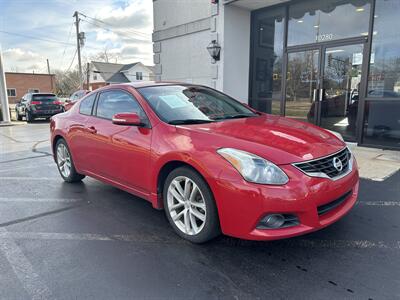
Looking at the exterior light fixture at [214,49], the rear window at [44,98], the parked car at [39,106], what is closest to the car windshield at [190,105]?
the exterior light fixture at [214,49]

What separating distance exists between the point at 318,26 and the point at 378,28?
1476mm

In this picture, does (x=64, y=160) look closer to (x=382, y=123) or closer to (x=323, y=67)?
(x=323, y=67)

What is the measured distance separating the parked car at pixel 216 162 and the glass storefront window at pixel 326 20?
4863mm

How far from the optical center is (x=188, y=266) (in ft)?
8.59

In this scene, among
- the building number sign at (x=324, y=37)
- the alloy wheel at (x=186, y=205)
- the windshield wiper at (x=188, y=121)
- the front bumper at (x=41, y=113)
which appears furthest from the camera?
the front bumper at (x=41, y=113)

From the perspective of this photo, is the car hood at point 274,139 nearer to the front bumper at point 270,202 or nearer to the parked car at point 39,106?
the front bumper at point 270,202

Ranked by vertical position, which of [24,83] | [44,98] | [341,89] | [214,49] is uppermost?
[214,49]

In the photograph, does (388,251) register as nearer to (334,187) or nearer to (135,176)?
(334,187)

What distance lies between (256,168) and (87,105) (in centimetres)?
291

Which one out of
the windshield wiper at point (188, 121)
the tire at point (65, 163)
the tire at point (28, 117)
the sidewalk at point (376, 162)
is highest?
the windshield wiper at point (188, 121)

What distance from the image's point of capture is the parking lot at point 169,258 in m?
2.31

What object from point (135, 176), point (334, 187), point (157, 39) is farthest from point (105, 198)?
point (157, 39)

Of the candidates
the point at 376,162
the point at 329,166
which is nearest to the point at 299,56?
the point at 376,162

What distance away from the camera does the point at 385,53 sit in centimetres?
693
